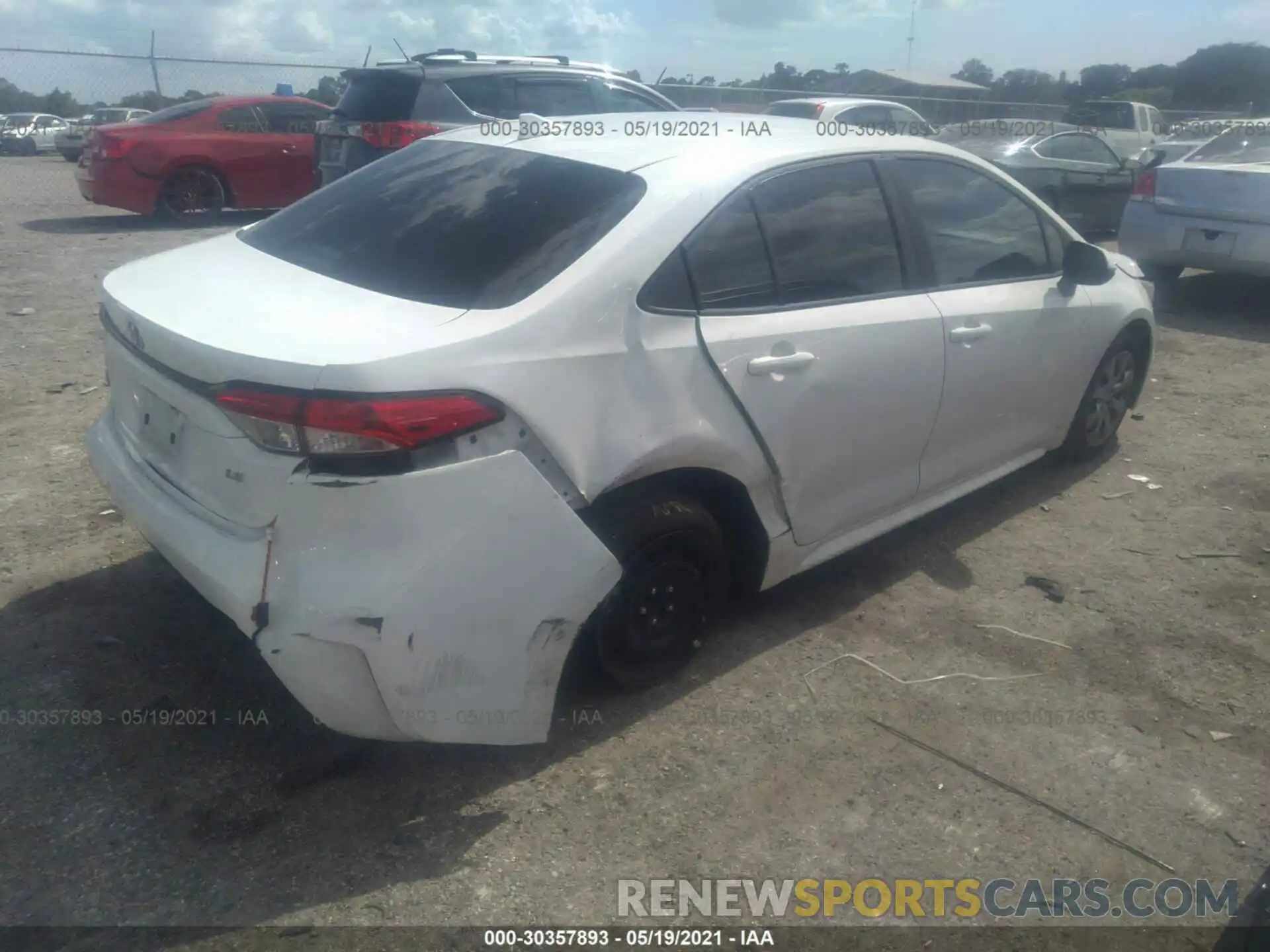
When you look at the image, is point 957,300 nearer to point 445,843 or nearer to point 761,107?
point 445,843

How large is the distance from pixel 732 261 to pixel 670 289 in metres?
0.29

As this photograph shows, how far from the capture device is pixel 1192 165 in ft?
28.2

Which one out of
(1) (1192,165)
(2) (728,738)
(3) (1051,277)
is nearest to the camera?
(2) (728,738)

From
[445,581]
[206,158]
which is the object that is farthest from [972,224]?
[206,158]

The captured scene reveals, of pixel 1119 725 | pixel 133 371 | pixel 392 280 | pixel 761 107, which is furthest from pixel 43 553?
pixel 761 107

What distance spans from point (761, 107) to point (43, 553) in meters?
16.2

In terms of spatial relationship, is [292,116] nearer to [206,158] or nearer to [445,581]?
[206,158]

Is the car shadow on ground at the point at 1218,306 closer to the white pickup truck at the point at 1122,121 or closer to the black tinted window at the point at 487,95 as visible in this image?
the black tinted window at the point at 487,95

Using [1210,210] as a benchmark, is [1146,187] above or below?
above

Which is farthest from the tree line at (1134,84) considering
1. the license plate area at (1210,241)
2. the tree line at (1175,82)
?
the license plate area at (1210,241)

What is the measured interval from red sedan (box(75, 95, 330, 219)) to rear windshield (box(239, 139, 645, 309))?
29.9 feet

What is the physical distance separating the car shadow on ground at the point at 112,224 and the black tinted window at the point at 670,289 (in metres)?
10.2

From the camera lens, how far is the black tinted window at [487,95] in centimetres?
951

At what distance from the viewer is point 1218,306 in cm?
922
